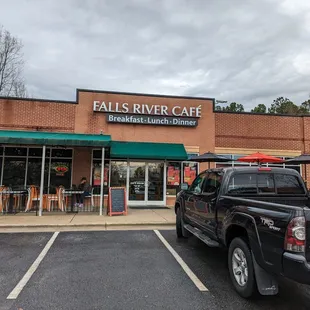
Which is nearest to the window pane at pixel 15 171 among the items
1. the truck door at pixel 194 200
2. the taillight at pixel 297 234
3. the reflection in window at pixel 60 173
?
the reflection in window at pixel 60 173

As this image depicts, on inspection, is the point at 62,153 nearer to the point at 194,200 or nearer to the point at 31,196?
the point at 31,196

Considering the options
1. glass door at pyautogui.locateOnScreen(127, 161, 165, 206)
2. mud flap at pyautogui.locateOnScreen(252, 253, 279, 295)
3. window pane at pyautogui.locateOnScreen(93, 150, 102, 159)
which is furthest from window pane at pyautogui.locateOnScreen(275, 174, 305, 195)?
window pane at pyautogui.locateOnScreen(93, 150, 102, 159)

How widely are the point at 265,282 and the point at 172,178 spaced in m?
11.0

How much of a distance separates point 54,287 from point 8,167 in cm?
1080

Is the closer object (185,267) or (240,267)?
(240,267)

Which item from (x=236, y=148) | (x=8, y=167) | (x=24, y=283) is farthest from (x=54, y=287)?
(x=236, y=148)

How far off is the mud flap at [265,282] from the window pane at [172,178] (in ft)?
35.6

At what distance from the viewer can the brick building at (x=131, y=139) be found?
13.8m

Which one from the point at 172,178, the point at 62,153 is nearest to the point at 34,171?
the point at 62,153

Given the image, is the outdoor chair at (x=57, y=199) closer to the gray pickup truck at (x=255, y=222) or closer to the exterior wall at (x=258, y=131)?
the gray pickup truck at (x=255, y=222)

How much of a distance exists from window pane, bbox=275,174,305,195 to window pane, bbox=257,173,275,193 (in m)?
0.11

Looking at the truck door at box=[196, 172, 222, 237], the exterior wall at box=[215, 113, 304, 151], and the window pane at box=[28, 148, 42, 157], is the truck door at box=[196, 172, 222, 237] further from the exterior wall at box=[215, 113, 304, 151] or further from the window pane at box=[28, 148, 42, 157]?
the window pane at box=[28, 148, 42, 157]

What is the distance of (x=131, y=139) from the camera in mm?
14469

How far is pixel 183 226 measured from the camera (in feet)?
24.6
